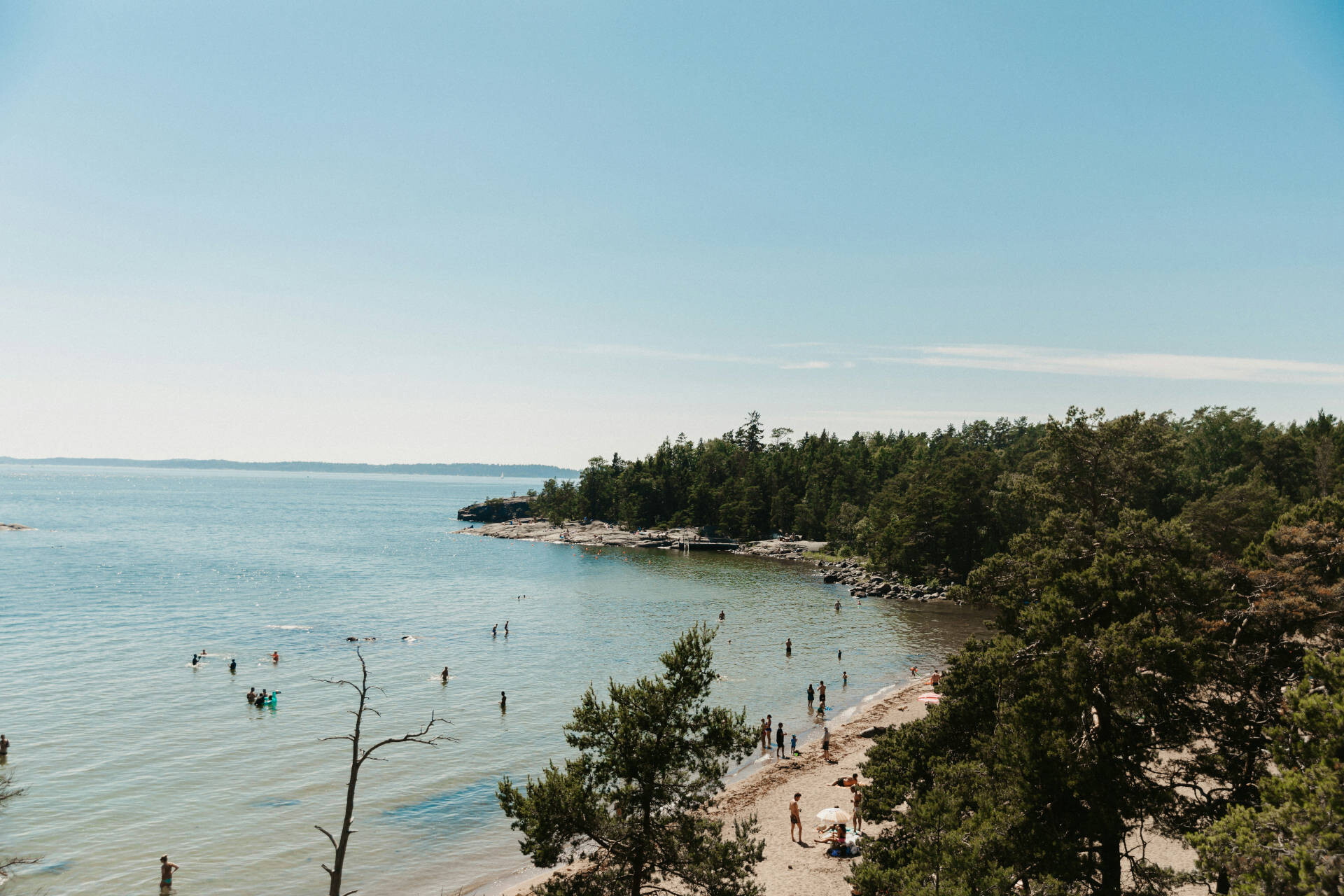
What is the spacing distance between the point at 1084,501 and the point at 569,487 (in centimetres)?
14365

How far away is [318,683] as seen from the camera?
155 ft

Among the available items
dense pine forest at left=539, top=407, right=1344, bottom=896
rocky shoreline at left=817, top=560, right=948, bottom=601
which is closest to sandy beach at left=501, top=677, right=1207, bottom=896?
dense pine forest at left=539, top=407, right=1344, bottom=896

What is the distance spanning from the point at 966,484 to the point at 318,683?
69.3m

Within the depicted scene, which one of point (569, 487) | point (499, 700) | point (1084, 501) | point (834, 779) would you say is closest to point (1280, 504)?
point (1084, 501)

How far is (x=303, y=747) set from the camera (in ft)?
121

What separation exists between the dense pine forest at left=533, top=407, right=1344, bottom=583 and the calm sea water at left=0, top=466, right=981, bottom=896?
1277cm

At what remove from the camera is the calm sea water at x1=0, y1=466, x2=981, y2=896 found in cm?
2738

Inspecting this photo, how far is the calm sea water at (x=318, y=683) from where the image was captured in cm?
2738

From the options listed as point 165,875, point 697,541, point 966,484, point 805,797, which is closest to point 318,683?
point 165,875

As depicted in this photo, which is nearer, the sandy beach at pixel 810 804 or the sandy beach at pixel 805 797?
the sandy beach at pixel 810 804

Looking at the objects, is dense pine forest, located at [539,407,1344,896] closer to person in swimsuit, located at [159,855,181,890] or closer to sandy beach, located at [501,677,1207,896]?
sandy beach, located at [501,677,1207,896]

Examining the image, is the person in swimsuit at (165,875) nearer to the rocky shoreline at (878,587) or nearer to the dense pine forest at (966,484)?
the dense pine forest at (966,484)

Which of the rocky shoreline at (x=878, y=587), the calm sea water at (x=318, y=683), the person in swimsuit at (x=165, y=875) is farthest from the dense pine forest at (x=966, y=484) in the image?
the person in swimsuit at (x=165, y=875)

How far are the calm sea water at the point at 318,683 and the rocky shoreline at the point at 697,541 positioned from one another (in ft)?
15.1
